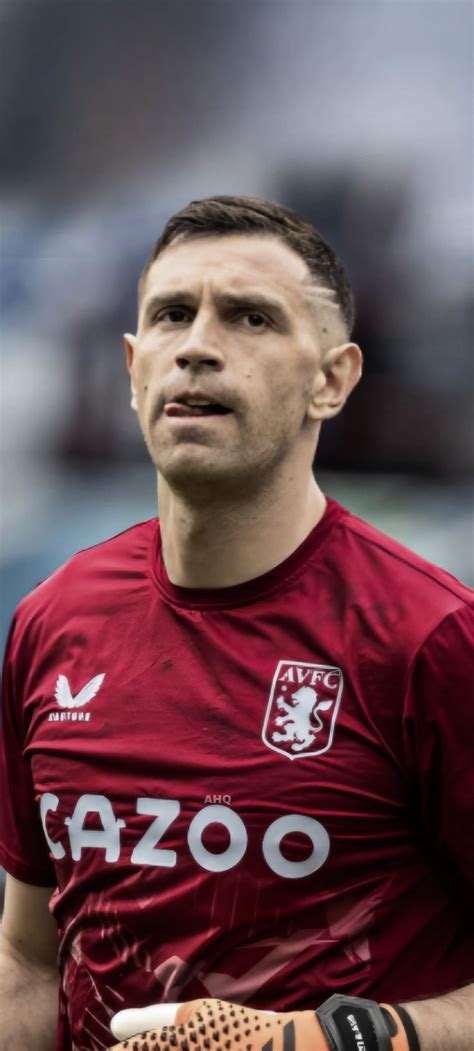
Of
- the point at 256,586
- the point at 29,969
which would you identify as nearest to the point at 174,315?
the point at 256,586

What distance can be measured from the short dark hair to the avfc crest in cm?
68

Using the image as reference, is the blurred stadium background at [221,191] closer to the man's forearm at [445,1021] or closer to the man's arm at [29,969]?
the man's arm at [29,969]

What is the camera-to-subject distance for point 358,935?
1.98 metres

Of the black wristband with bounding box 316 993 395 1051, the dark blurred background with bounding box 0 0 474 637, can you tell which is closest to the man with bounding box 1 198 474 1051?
the black wristband with bounding box 316 993 395 1051

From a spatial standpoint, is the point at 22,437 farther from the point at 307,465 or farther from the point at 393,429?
the point at 307,465

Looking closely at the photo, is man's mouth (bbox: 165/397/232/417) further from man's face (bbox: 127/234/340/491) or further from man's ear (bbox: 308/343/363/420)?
man's ear (bbox: 308/343/363/420)

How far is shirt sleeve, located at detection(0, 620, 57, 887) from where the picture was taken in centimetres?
241

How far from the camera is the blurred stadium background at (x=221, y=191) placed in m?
4.23

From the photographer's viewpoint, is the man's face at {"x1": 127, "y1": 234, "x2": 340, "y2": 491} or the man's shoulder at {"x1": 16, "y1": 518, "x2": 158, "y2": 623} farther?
the man's shoulder at {"x1": 16, "y1": 518, "x2": 158, "y2": 623}

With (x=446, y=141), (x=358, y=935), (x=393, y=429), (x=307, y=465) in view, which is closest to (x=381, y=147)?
(x=446, y=141)

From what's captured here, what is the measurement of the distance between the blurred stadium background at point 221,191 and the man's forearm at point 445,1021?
7.16ft

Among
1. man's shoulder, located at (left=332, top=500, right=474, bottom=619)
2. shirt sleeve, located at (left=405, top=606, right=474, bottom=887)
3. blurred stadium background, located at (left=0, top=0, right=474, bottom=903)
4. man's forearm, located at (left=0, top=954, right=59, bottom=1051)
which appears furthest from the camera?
blurred stadium background, located at (left=0, top=0, right=474, bottom=903)

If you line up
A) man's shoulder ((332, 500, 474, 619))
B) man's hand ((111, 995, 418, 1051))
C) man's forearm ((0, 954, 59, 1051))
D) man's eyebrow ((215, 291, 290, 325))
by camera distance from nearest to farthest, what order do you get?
man's hand ((111, 995, 418, 1051)), man's shoulder ((332, 500, 474, 619)), man's eyebrow ((215, 291, 290, 325)), man's forearm ((0, 954, 59, 1051))

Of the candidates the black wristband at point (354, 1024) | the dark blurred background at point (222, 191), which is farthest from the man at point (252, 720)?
the dark blurred background at point (222, 191)
